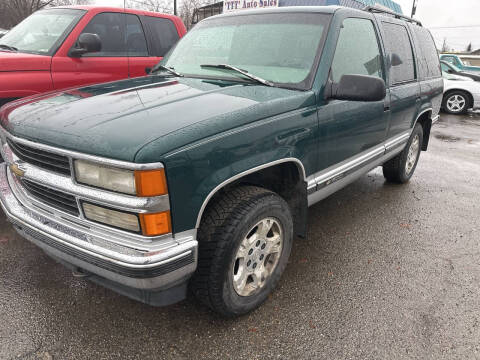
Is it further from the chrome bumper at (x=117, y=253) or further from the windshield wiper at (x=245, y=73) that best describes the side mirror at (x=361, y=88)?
the chrome bumper at (x=117, y=253)

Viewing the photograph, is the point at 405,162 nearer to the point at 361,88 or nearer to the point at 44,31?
the point at 361,88

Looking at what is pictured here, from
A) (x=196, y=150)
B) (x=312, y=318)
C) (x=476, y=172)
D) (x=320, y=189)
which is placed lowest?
(x=476, y=172)

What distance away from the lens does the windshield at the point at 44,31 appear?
404 centimetres

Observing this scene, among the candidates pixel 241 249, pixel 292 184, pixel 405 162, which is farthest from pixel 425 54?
pixel 241 249

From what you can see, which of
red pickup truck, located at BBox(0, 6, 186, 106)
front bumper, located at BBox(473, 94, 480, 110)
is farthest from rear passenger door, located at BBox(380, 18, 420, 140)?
front bumper, located at BBox(473, 94, 480, 110)

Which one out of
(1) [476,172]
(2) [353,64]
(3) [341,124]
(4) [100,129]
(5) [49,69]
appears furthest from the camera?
(1) [476,172]

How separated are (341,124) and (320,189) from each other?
1.69 ft

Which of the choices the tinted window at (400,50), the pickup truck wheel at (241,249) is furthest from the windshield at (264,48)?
the tinted window at (400,50)

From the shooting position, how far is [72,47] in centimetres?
405

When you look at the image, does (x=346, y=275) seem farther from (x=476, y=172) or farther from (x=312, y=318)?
(x=476, y=172)

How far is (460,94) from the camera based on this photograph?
1116 centimetres

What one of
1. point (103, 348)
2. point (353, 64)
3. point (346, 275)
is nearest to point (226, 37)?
point (353, 64)

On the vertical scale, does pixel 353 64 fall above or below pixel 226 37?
Answer: below

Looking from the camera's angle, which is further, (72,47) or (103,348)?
(72,47)
